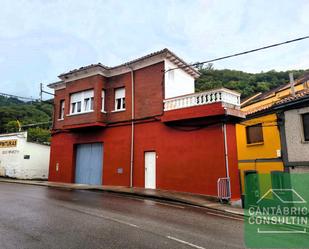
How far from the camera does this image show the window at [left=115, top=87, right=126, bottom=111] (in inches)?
713

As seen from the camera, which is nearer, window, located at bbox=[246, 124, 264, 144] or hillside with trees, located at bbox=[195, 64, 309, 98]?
window, located at bbox=[246, 124, 264, 144]

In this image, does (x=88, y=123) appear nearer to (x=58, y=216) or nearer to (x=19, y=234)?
(x=58, y=216)

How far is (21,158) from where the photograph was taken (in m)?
24.0

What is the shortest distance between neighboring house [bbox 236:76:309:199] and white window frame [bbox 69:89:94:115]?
39.0 ft

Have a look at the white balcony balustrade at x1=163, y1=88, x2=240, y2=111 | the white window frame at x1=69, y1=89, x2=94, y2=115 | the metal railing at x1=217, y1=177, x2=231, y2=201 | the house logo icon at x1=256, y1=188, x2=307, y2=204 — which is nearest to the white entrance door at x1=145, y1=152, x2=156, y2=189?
the white balcony balustrade at x1=163, y1=88, x2=240, y2=111

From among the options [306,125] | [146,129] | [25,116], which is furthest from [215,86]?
[25,116]

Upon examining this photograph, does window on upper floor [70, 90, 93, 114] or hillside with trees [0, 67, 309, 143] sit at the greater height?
hillside with trees [0, 67, 309, 143]

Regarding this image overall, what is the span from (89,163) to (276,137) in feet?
44.1

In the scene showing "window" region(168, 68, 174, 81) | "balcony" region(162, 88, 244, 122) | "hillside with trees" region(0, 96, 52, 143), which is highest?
"hillside with trees" region(0, 96, 52, 143)

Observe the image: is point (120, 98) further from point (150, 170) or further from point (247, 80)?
point (247, 80)

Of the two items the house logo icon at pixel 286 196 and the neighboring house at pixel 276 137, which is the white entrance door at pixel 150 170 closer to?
the house logo icon at pixel 286 196

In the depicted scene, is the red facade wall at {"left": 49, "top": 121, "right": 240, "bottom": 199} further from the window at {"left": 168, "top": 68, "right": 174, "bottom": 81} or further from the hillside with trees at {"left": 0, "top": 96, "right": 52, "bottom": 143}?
the hillside with trees at {"left": 0, "top": 96, "right": 52, "bottom": 143}

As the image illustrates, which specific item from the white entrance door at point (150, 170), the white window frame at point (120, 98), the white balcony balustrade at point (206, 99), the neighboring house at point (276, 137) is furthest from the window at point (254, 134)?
the white window frame at point (120, 98)

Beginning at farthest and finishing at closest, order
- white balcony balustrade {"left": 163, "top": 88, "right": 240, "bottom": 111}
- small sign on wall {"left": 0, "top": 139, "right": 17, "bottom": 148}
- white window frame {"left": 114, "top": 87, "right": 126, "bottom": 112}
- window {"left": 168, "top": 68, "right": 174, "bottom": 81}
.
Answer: small sign on wall {"left": 0, "top": 139, "right": 17, "bottom": 148} < white window frame {"left": 114, "top": 87, "right": 126, "bottom": 112} < window {"left": 168, "top": 68, "right": 174, "bottom": 81} < white balcony balustrade {"left": 163, "top": 88, "right": 240, "bottom": 111}
